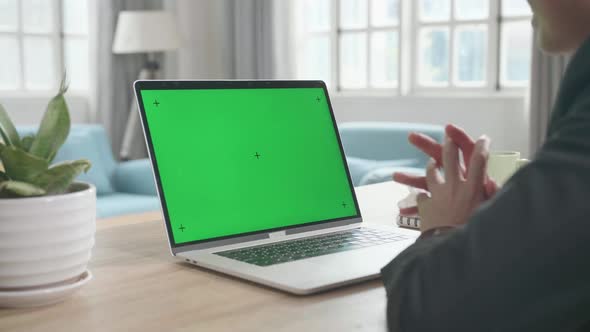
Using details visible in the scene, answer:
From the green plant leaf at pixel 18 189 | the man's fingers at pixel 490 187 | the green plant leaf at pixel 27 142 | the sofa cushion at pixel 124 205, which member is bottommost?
the sofa cushion at pixel 124 205

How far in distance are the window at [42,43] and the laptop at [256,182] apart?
4412mm

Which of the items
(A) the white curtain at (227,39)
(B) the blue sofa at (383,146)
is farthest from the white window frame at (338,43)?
(B) the blue sofa at (383,146)

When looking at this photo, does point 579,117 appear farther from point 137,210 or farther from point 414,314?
point 137,210

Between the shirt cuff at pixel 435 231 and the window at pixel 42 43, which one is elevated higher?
the window at pixel 42 43

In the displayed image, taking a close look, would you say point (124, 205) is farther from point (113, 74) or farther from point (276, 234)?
point (276, 234)

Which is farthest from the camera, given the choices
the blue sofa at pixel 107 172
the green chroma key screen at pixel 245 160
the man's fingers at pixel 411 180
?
the blue sofa at pixel 107 172

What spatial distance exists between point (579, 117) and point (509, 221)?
10 cm

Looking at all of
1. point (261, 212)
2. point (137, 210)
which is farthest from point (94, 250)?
point (137, 210)

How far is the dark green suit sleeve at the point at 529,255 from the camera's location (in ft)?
1.83

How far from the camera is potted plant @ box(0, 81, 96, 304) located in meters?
0.86

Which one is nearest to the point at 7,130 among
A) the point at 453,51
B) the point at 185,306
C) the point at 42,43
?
the point at 185,306

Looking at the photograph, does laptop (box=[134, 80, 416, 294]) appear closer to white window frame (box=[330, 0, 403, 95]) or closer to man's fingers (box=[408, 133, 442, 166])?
man's fingers (box=[408, 133, 442, 166])

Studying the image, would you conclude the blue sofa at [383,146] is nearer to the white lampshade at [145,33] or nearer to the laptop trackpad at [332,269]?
the white lampshade at [145,33]

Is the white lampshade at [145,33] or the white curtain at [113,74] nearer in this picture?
the white lampshade at [145,33]
